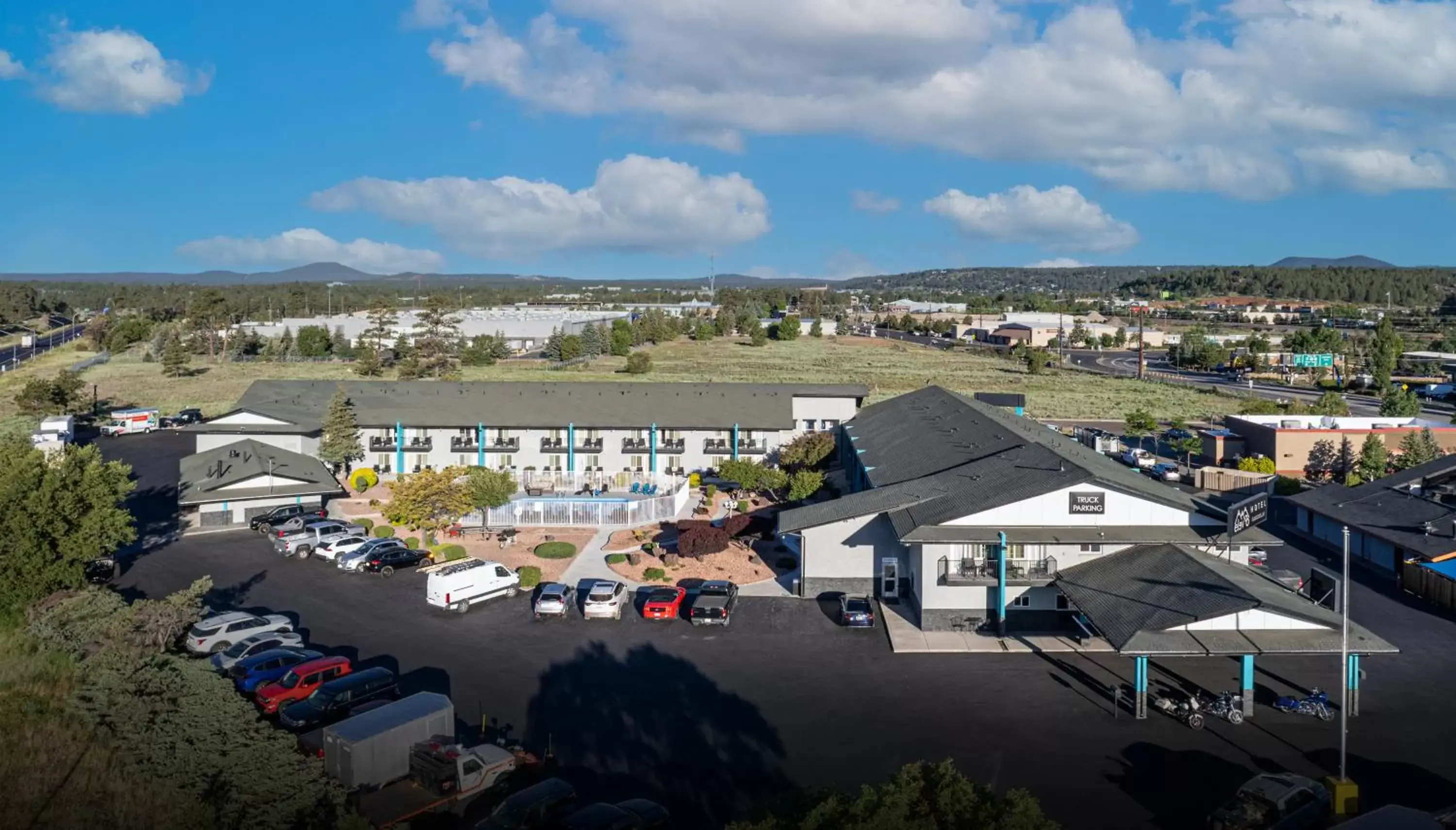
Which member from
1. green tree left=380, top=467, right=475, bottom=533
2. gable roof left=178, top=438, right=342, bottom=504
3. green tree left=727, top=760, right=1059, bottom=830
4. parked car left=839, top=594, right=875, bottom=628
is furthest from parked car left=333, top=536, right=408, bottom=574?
green tree left=727, top=760, right=1059, bottom=830

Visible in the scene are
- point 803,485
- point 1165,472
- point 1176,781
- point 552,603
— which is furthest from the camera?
point 1165,472

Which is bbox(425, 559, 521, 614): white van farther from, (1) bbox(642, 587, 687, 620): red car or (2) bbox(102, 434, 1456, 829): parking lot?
(1) bbox(642, 587, 687, 620): red car

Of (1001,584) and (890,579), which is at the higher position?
(1001,584)

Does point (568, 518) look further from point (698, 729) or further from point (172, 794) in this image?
point (172, 794)

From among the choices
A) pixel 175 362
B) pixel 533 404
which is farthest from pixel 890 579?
pixel 175 362

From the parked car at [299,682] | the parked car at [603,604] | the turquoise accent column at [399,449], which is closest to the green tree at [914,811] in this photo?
the parked car at [299,682]

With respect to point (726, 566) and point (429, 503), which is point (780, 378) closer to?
point (429, 503)

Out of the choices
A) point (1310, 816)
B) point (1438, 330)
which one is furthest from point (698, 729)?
point (1438, 330)
